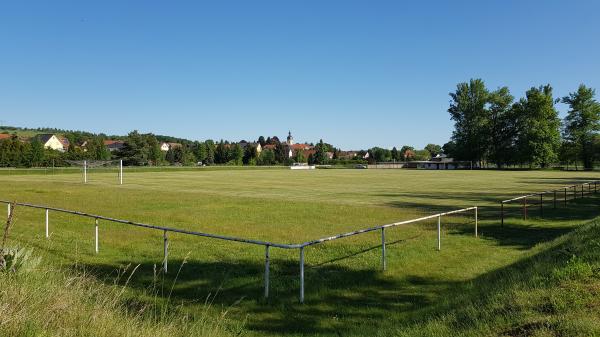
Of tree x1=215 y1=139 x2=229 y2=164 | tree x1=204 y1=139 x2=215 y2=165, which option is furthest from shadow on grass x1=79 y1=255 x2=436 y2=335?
tree x1=215 y1=139 x2=229 y2=164

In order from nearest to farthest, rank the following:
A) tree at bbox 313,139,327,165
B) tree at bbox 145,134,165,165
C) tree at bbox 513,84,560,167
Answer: tree at bbox 513,84,560,167
tree at bbox 145,134,165,165
tree at bbox 313,139,327,165

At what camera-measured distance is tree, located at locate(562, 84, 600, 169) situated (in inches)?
4149

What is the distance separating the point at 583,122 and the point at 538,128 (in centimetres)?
1141

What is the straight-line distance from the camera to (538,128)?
106312 mm

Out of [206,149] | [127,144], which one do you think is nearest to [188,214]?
[127,144]

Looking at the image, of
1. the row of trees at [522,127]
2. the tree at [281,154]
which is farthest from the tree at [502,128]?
the tree at [281,154]

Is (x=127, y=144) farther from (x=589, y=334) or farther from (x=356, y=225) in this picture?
(x=589, y=334)

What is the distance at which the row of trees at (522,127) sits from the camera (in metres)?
106

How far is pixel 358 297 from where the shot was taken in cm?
898

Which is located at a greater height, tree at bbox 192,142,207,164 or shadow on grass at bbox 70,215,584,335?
tree at bbox 192,142,207,164

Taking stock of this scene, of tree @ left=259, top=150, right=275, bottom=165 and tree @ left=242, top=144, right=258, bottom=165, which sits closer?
tree @ left=242, top=144, right=258, bottom=165

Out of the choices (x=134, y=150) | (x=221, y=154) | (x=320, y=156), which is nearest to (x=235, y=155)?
(x=221, y=154)

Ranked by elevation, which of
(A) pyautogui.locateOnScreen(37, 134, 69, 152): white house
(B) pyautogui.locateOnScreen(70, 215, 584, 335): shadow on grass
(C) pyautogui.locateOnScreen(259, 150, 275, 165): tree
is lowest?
(B) pyautogui.locateOnScreen(70, 215, 584, 335): shadow on grass

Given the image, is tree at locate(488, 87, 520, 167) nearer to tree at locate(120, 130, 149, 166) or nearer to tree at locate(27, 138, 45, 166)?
tree at locate(120, 130, 149, 166)
